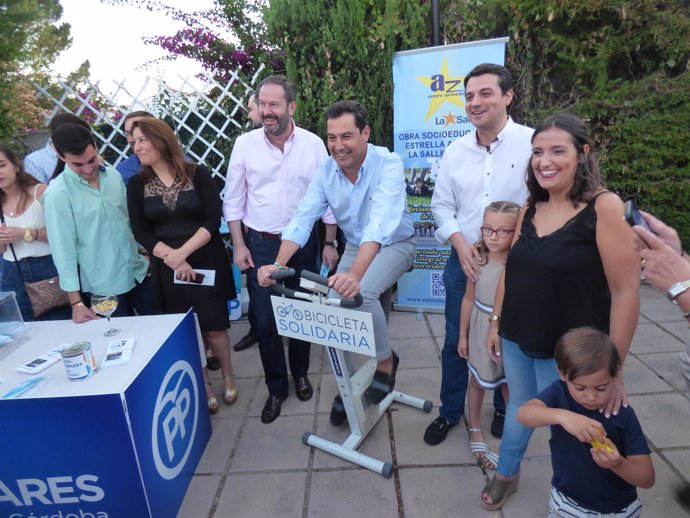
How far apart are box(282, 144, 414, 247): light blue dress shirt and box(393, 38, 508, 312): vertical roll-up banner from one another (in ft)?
5.14

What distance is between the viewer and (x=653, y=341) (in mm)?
3332

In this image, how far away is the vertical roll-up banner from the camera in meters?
3.59

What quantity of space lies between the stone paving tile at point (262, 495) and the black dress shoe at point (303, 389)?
65 centimetres

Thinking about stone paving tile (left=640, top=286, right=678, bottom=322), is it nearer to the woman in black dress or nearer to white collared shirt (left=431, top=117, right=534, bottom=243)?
white collared shirt (left=431, top=117, right=534, bottom=243)

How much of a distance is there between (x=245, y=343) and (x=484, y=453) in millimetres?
2103

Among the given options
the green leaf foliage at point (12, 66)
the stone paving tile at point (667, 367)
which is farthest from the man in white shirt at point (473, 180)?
the green leaf foliage at point (12, 66)

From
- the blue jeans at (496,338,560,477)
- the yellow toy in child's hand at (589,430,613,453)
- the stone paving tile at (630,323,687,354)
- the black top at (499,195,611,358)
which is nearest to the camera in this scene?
the yellow toy in child's hand at (589,430,613,453)

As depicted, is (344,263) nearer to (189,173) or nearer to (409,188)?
(189,173)

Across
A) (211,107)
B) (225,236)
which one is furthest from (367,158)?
(211,107)

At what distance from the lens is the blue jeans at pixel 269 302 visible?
2689 millimetres

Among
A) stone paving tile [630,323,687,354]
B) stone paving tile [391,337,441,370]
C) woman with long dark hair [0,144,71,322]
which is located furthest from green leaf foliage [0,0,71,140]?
stone paving tile [630,323,687,354]

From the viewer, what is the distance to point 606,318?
1.54 meters

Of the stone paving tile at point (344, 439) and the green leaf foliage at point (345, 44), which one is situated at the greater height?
the green leaf foliage at point (345, 44)

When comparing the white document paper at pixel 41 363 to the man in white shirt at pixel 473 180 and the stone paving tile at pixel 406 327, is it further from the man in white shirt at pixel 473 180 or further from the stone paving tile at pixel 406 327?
the stone paving tile at pixel 406 327
